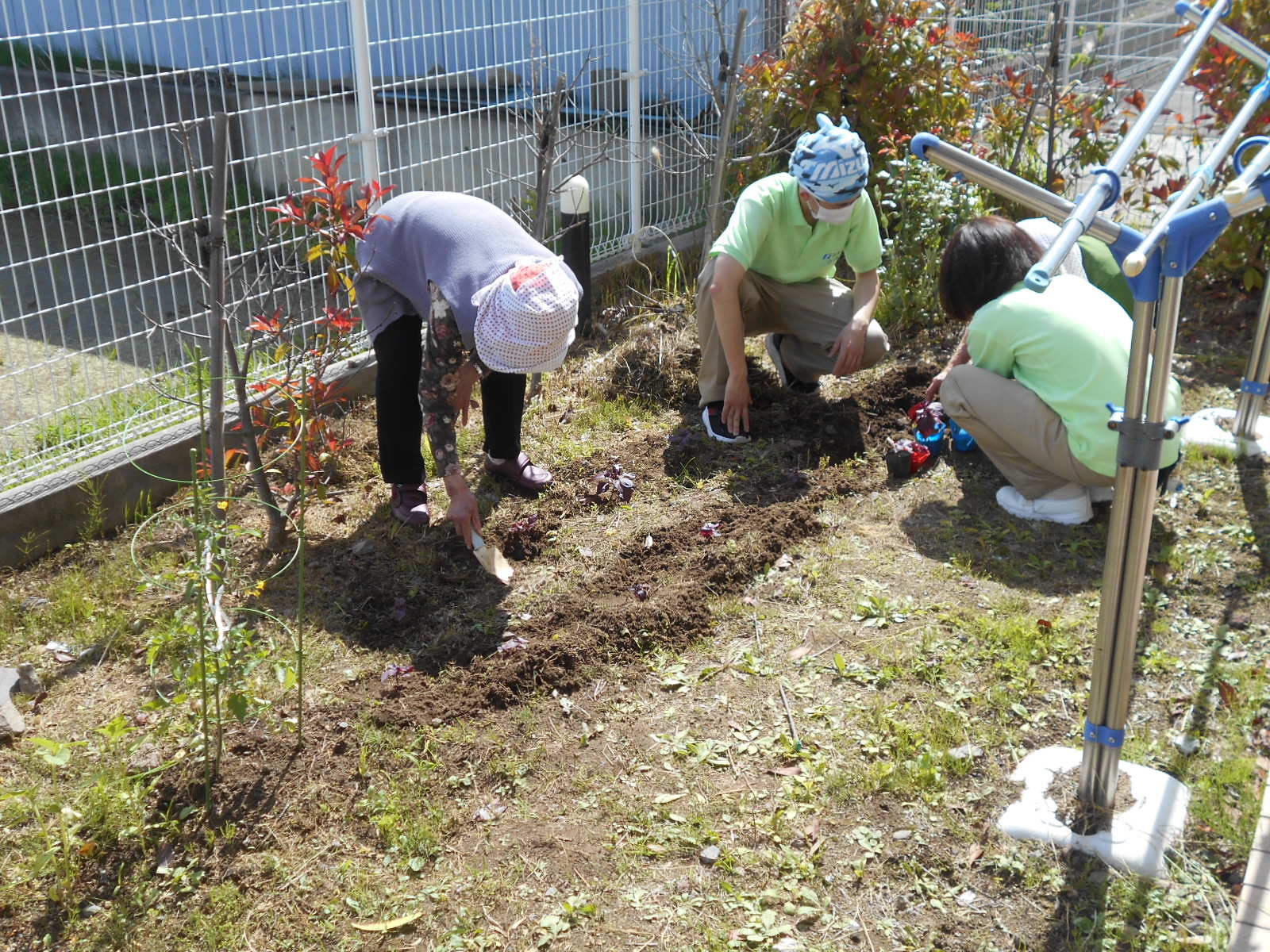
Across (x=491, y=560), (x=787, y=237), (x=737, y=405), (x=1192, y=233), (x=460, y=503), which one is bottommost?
(x=491, y=560)

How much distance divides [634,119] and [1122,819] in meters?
4.72

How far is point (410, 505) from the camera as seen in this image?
4102 mm

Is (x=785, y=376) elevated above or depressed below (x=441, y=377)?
below

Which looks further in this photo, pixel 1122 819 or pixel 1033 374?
pixel 1033 374

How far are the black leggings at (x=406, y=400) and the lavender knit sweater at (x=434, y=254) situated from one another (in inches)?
2.9

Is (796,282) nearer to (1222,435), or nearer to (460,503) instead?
(1222,435)

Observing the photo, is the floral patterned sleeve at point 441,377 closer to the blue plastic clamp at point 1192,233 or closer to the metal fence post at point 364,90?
the metal fence post at point 364,90

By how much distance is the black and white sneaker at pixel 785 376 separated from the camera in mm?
5156

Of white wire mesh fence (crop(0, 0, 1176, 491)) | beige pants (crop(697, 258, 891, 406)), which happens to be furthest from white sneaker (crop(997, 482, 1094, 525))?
white wire mesh fence (crop(0, 0, 1176, 491))

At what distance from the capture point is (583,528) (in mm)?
4137

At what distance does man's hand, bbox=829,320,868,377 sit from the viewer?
4.70 metres

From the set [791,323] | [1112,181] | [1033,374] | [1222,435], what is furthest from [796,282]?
[1112,181]

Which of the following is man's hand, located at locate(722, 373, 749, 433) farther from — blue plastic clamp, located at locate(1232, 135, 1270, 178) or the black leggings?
blue plastic clamp, located at locate(1232, 135, 1270, 178)

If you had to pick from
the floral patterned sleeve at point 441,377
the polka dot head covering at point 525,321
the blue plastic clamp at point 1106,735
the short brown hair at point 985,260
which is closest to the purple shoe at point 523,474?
the floral patterned sleeve at point 441,377
